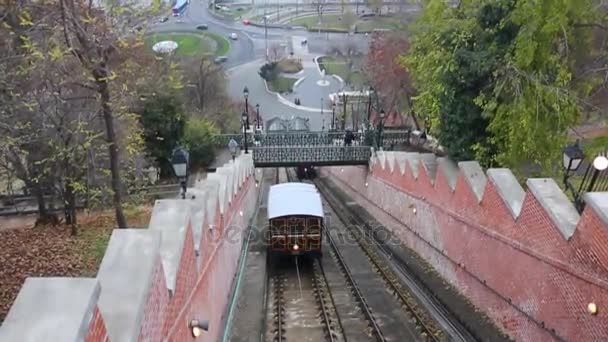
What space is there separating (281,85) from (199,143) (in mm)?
35736

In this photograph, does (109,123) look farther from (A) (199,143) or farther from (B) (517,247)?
(A) (199,143)

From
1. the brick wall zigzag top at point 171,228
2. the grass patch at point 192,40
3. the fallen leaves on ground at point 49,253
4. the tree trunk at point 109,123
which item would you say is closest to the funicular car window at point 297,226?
the fallen leaves on ground at point 49,253

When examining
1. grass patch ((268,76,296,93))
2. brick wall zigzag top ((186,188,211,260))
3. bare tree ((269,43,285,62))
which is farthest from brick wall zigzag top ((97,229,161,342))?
bare tree ((269,43,285,62))

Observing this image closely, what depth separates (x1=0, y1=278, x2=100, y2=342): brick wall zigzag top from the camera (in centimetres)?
381

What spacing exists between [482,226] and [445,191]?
8.01 ft

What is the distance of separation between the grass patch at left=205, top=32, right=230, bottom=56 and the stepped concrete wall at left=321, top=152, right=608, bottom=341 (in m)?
61.1

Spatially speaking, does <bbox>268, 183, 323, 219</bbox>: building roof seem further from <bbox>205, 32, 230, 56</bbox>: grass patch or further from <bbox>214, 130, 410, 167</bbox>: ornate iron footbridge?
<bbox>205, 32, 230, 56</bbox>: grass patch

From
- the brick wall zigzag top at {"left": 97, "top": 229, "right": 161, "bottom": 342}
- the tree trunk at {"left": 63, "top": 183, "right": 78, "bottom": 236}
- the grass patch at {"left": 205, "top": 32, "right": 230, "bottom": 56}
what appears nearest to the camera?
the brick wall zigzag top at {"left": 97, "top": 229, "right": 161, "bottom": 342}

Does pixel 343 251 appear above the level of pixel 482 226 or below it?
below

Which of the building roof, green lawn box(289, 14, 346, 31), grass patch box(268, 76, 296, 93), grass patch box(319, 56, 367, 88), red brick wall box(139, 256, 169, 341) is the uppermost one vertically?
red brick wall box(139, 256, 169, 341)

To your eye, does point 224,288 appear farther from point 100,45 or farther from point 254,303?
point 100,45

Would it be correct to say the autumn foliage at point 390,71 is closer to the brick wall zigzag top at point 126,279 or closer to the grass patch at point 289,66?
the brick wall zigzag top at point 126,279

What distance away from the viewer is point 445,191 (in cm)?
1416

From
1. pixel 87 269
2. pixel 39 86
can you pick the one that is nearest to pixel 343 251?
pixel 87 269
